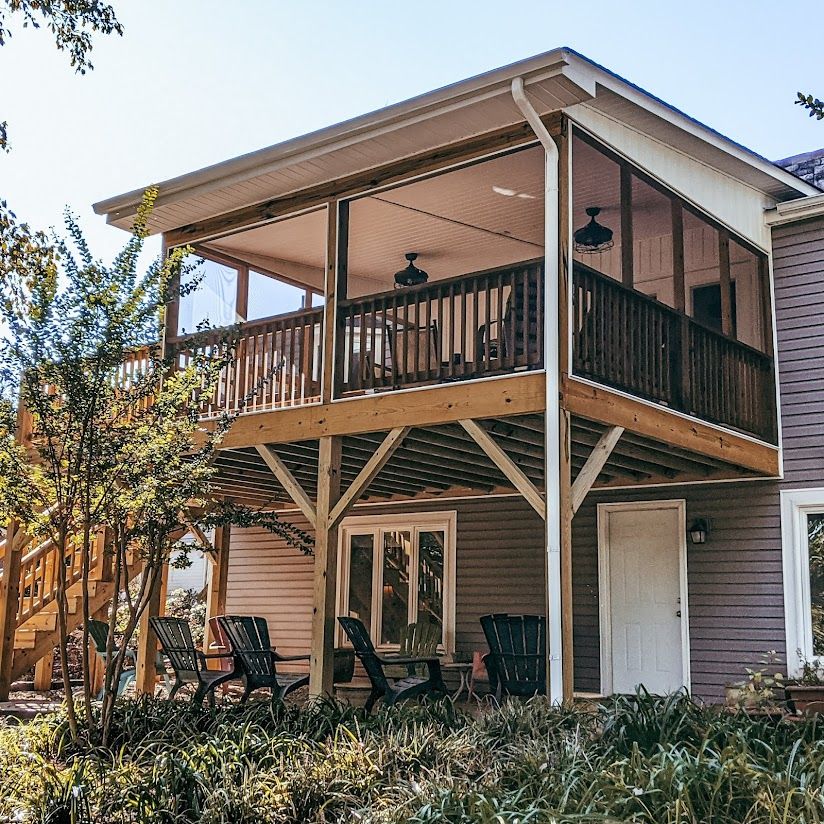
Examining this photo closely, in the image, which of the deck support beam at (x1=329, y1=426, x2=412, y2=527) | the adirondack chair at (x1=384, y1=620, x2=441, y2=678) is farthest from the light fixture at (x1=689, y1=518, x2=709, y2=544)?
the deck support beam at (x1=329, y1=426, x2=412, y2=527)

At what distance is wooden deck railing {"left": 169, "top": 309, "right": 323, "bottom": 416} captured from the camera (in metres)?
9.49

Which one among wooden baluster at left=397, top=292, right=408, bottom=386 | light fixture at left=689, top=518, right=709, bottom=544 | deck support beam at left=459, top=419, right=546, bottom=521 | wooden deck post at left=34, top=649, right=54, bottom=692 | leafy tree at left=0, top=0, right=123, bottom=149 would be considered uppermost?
leafy tree at left=0, top=0, right=123, bottom=149

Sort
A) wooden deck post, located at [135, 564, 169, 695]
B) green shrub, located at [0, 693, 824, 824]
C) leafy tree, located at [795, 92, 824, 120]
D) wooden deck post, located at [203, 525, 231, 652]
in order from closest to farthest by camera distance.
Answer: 1. leafy tree, located at [795, 92, 824, 120]
2. green shrub, located at [0, 693, 824, 824]
3. wooden deck post, located at [135, 564, 169, 695]
4. wooden deck post, located at [203, 525, 231, 652]

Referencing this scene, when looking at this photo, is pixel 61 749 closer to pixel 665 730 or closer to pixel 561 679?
pixel 561 679

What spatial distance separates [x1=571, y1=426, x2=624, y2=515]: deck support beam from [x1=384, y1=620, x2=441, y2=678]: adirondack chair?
14.8 feet

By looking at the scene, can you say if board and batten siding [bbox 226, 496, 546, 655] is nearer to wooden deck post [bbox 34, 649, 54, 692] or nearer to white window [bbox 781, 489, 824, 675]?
white window [bbox 781, 489, 824, 675]

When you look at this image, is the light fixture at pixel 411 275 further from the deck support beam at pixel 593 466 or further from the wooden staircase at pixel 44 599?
the deck support beam at pixel 593 466

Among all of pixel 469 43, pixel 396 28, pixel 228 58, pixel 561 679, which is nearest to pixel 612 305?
pixel 561 679

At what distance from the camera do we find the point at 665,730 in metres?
5.70

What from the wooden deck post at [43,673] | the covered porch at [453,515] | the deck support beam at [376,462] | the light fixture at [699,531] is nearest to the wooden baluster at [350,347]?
the covered porch at [453,515]

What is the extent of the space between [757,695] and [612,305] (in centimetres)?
323

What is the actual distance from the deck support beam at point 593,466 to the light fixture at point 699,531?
2.83 meters

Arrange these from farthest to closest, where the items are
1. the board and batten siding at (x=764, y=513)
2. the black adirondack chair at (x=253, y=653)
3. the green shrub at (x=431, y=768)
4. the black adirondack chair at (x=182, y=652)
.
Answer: the board and batten siding at (x=764, y=513) < the black adirondack chair at (x=182, y=652) < the black adirondack chair at (x=253, y=653) < the green shrub at (x=431, y=768)

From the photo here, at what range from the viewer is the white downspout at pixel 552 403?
720cm
